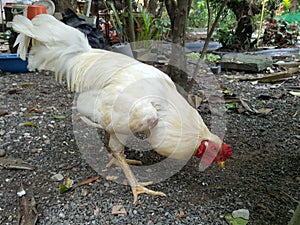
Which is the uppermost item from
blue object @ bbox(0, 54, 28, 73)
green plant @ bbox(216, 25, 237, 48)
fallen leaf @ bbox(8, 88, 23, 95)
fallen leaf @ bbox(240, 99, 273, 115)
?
green plant @ bbox(216, 25, 237, 48)

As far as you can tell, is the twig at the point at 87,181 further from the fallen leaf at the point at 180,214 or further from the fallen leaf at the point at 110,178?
the fallen leaf at the point at 180,214

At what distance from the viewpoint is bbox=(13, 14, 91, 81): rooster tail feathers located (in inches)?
111

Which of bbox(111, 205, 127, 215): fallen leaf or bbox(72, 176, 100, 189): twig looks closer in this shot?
bbox(111, 205, 127, 215): fallen leaf

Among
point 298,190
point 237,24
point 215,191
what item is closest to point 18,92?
point 215,191

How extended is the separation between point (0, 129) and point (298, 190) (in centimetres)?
267

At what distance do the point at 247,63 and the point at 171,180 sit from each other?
3759 millimetres

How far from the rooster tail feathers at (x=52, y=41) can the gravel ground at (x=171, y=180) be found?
2.34 feet

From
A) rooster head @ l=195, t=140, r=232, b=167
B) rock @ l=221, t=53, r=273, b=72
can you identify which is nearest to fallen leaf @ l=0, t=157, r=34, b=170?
rooster head @ l=195, t=140, r=232, b=167

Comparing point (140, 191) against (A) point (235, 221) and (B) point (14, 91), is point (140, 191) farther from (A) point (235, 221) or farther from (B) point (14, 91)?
(B) point (14, 91)

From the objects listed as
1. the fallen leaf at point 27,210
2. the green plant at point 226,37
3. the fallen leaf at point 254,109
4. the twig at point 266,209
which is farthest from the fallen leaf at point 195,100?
the green plant at point 226,37

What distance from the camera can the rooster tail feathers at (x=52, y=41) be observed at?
283 cm

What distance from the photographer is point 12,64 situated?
200 inches

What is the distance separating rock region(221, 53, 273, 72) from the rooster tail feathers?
351 centimetres

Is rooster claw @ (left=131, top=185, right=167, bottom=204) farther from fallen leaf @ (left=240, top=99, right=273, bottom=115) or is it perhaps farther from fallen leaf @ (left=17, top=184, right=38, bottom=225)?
fallen leaf @ (left=240, top=99, right=273, bottom=115)
